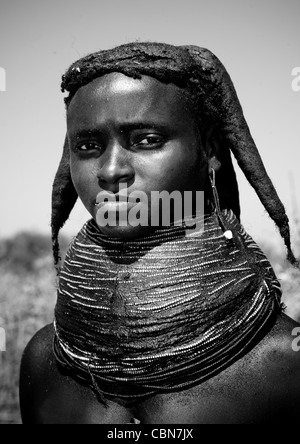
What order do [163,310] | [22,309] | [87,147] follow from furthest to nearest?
[22,309], [87,147], [163,310]

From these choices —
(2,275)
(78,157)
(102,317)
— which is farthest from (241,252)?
(2,275)

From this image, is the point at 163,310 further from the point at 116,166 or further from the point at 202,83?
the point at 202,83

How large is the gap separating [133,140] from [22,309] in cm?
315

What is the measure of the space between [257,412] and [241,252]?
628 millimetres

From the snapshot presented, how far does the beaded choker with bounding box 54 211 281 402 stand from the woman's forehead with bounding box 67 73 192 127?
470mm

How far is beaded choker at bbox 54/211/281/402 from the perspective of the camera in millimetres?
2119

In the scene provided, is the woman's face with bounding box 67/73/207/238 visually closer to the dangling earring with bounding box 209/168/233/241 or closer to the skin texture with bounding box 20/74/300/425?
the skin texture with bounding box 20/74/300/425

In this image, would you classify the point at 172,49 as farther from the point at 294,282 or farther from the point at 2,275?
the point at 2,275

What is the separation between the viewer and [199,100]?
92.4 inches

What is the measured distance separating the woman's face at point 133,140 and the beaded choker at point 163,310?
0.16 meters

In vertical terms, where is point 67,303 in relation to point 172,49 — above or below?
below

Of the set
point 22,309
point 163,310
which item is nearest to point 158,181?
point 163,310

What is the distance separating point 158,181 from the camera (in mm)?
2189

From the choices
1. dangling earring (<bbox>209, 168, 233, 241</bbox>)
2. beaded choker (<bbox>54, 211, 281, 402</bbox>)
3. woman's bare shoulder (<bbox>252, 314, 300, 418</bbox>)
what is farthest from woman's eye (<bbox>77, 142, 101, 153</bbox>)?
woman's bare shoulder (<bbox>252, 314, 300, 418</bbox>)
